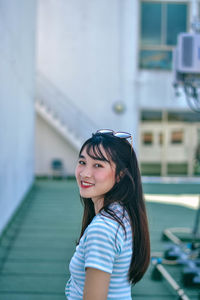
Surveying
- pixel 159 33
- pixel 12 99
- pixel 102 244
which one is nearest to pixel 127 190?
pixel 102 244

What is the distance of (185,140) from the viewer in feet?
44.2

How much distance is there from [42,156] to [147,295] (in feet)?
32.8

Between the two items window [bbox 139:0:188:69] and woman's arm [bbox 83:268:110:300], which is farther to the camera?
window [bbox 139:0:188:69]

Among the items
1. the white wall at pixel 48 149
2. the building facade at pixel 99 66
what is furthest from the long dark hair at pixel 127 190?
the white wall at pixel 48 149

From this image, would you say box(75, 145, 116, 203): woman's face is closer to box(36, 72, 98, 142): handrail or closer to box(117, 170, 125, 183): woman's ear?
box(117, 170, 125, 183): woman's ear

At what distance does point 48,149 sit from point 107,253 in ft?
39.2

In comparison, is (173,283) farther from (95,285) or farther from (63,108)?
(63,108)

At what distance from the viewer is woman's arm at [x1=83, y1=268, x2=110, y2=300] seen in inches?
42.0

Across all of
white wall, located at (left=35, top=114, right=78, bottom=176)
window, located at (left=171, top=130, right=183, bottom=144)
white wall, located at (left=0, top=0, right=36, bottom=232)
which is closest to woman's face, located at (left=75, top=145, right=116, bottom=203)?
white wall, located at (left=0, top=0, right=36, bottom=232)

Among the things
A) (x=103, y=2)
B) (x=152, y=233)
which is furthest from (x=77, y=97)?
(x=152, y=233)

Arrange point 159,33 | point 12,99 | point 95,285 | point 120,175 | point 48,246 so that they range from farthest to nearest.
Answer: point 159,33, point 12,99, point 48,246, point 120,175, point 95,285

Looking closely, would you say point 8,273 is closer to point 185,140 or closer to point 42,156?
Result: point 42,156

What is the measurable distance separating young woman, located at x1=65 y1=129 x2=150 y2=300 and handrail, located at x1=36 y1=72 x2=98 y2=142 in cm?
1153

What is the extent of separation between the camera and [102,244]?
109 cm
